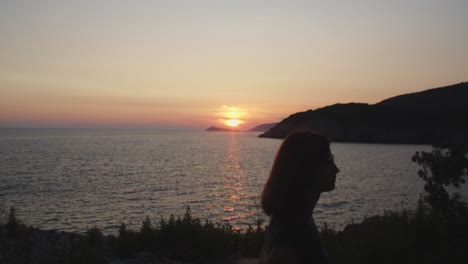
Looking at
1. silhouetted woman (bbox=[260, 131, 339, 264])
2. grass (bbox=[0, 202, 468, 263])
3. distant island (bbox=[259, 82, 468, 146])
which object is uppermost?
distant island (bbox=[259, 82, 468, 146])

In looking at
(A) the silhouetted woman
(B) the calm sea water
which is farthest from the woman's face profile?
(B) the calm sea water

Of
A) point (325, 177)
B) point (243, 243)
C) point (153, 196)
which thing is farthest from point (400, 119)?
point (325, 177)

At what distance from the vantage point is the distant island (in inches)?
5743

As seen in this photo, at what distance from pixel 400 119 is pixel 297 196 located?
167 m

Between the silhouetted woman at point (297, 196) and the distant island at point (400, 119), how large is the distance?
5774 inches

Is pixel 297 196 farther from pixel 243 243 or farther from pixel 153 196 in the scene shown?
pixel 153 196

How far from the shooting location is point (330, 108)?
584ft

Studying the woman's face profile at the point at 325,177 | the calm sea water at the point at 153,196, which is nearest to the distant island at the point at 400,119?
the calm sea water at the point at 153,196

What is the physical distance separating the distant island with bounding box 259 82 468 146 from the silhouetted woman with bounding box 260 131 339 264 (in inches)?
5774

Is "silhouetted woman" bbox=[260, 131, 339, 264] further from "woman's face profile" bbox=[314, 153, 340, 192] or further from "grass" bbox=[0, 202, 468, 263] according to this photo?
"grass" bbox=[0, 202, 468, 263]

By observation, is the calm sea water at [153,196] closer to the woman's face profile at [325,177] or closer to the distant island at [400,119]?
the woman's face profile at [325,177]

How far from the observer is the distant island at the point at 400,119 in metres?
146

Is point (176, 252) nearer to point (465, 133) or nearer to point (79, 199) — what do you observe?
point (79, 199)

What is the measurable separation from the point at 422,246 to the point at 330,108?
174m
